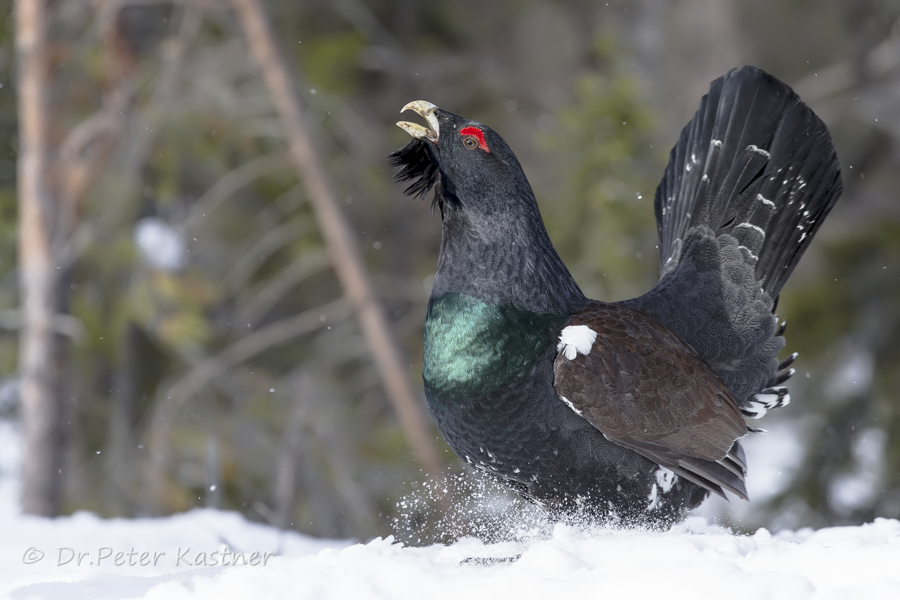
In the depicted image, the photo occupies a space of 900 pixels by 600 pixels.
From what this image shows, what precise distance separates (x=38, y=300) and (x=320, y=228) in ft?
7.56

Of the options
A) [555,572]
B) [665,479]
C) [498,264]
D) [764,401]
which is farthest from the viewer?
[764,401]

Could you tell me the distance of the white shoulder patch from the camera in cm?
284

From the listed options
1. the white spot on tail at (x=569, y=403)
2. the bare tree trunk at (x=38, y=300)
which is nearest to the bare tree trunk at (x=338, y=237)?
the bare tree trunk at (x=38, y=300)

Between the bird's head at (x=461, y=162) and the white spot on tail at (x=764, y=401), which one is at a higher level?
the bird's head at (x=461, y=162)

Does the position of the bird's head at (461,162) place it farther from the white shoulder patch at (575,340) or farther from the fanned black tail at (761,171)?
the fanned black tail at (761,171)

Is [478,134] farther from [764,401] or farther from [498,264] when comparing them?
[764,401]

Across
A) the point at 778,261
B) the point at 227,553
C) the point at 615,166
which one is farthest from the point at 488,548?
the point at 615,166

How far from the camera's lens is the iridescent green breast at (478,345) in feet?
8.99

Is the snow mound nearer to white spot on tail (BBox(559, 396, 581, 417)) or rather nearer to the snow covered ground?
the snow covered ground

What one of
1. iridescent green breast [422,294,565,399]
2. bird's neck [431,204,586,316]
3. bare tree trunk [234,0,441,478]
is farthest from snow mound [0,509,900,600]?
bare tree trunk [234,0,441,478]

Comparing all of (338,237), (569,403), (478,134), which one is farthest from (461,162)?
(338,237)

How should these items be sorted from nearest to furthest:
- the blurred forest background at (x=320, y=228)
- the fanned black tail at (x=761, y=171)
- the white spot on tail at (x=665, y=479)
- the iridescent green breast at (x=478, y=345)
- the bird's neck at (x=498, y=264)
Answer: the iridescent green breast at (x=478, y=345) < the bird's neck at (x=498, y=264) < the white spot on tail at (x=665, y=479) < the fanned black tail at (x=761, y=171) < the blurred forest background at (x=320, y=228)

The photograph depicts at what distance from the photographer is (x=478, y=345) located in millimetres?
2762

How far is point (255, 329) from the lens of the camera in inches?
316
